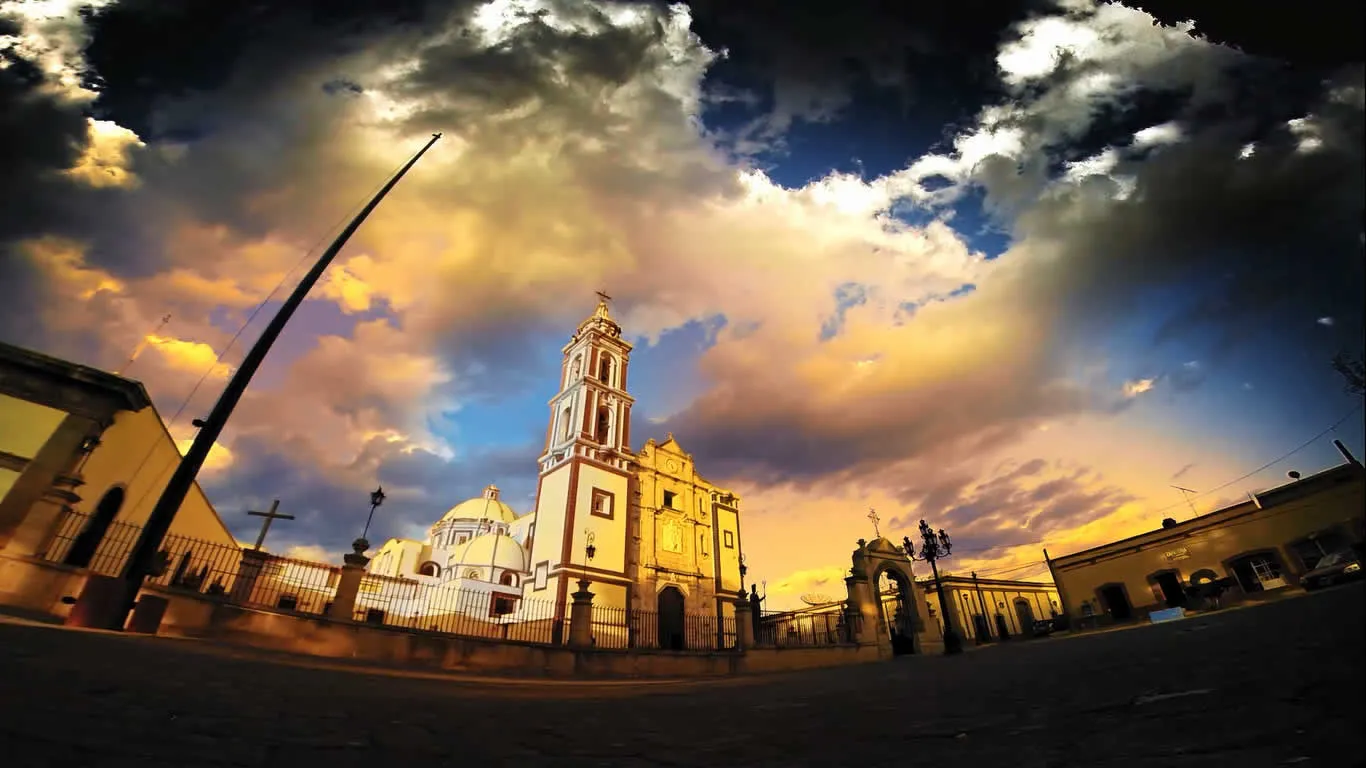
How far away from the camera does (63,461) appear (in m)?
10.9

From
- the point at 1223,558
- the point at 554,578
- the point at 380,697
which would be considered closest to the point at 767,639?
the point at 554,578

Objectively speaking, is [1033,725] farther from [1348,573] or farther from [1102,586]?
[1102,586]

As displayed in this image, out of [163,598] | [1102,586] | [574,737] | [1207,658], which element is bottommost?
[574,737]

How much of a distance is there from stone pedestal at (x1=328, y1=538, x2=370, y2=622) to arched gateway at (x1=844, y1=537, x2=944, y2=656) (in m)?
17.3

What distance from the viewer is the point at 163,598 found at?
868 cm

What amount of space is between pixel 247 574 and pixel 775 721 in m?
14.4

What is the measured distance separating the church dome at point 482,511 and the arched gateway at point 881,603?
36.3 meters

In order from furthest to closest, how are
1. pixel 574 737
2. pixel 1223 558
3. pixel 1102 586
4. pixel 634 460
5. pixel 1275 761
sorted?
1. pixel 634 460
2. pixel 1102 586
3. pixel 1223 558
4. pixel 574 737
5. pixel 1275 761

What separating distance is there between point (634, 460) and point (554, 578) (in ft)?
30.2

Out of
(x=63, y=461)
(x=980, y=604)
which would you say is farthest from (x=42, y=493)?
(x=980, y=604)

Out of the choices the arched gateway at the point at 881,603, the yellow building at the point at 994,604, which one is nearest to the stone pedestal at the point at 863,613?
the arched gateway at the point at 881,603

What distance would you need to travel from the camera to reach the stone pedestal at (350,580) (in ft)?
38.3

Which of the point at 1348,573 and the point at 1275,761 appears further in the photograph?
the point at 1348,573

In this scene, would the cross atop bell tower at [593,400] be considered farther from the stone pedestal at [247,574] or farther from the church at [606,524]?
the stone pedestal at [247,574]
